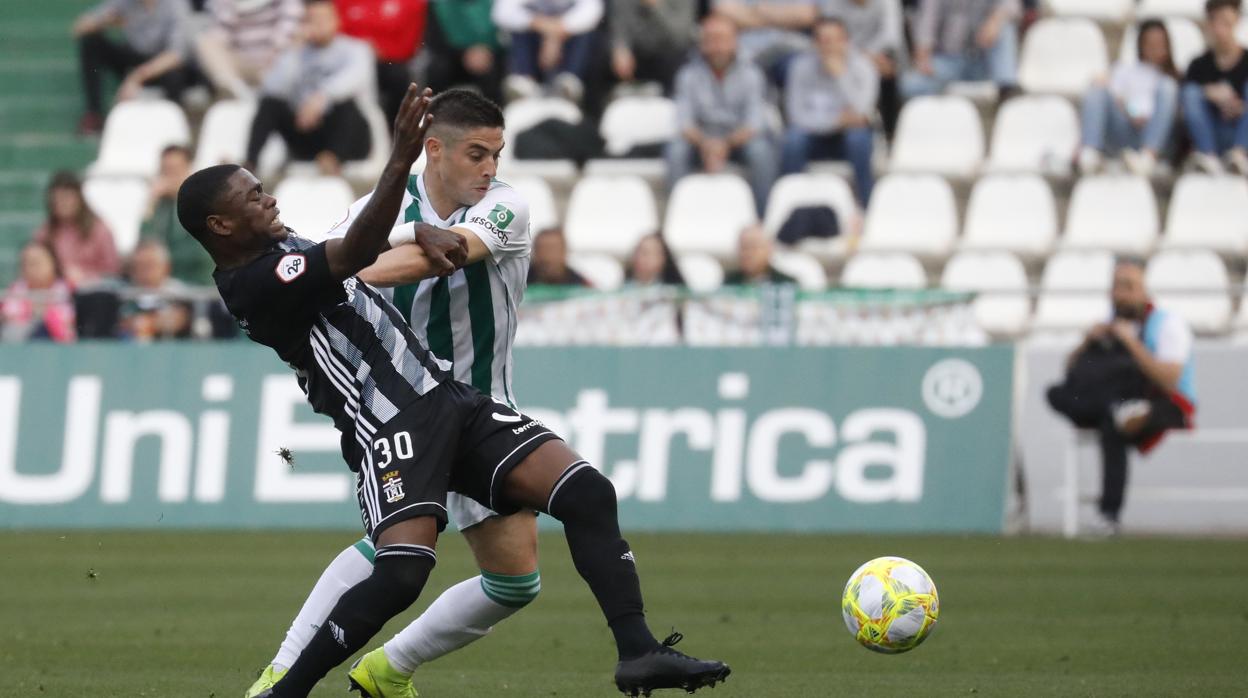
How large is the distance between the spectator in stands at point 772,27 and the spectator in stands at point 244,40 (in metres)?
4.55

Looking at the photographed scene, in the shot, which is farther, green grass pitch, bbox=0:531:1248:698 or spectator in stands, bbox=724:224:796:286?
spectator in stands, bbox=724:224:796:286

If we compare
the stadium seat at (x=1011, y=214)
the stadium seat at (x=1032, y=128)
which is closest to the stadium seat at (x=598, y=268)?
the stadium seat at (x=1011, y=214)

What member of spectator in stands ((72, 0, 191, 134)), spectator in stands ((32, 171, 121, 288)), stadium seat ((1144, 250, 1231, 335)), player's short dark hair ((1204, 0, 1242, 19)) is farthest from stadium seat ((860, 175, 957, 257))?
spectator in stands ((72, 0, 191, 134))

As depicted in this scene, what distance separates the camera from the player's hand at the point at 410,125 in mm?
6129

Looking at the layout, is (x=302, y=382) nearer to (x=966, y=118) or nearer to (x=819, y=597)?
(x=819, y=597)

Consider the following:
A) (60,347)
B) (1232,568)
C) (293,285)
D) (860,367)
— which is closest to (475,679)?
(293,285)

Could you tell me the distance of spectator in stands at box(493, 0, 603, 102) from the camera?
2017 cm

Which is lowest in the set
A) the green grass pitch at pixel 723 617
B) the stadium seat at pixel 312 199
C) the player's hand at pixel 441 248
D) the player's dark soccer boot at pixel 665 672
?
the green grass pitch at pixel 723 617

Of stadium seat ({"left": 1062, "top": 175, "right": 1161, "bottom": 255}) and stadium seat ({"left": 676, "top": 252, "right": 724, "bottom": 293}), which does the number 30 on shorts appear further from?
stadium seat ({"left": 1062, "top": 175, "right": 1161, "bottom": 255})

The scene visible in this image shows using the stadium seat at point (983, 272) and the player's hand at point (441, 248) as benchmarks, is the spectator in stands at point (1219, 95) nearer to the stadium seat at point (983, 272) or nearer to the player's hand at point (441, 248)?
the stadium seat at point (983, 272)

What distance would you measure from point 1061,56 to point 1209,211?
269 centimetres

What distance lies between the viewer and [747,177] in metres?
19.1

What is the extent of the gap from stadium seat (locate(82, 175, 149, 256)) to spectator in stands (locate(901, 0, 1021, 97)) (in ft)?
25.3

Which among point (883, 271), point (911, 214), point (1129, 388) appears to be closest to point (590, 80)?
point (911, 214)
